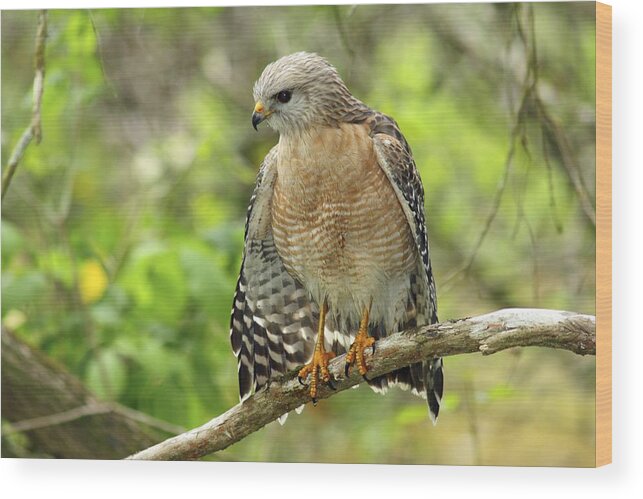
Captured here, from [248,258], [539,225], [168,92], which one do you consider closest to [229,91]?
[168,92]

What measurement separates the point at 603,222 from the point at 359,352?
0.89 metres

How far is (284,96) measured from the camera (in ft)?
10.1

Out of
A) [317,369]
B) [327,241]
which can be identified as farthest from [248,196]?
[317,369]

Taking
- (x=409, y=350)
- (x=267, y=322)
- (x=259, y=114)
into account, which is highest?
(x=259, y=114)

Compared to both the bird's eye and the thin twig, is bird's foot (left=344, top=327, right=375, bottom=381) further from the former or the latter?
the thin twig

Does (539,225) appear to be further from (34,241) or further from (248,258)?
(34,241)

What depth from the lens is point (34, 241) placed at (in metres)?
3.51

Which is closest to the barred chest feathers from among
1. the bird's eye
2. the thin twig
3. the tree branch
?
the bird's eye

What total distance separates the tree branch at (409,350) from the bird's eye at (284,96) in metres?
0.84

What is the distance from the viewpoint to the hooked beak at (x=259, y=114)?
9.93ft

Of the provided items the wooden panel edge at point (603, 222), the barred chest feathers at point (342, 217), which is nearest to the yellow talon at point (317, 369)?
the barred chest feathers at point (342, 217)

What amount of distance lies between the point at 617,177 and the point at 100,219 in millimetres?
1789

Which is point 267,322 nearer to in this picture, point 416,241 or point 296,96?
point 416,241

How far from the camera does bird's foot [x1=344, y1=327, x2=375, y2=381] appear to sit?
3166mm
